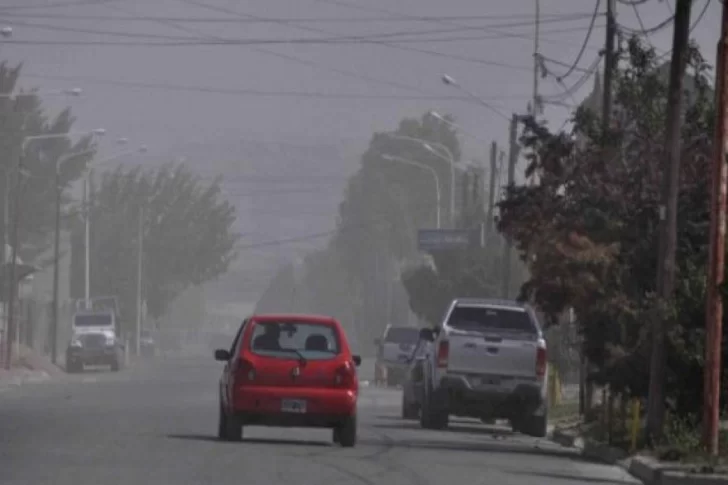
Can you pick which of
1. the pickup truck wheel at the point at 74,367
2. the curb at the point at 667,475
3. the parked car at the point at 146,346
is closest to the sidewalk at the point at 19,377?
the pickup truck wheel at the point at 74,367

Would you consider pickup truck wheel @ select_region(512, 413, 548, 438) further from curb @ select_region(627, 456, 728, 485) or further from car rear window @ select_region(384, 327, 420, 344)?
car rear window @ select_region(384, 327, 420, 344)

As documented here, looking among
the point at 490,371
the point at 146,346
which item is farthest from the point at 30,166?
the point at 490,371

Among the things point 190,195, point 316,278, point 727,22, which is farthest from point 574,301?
point 316,278

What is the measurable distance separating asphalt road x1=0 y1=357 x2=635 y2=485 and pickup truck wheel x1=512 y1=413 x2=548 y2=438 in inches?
9.8

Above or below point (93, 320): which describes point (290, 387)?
above

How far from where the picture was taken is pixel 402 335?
72.6 metres

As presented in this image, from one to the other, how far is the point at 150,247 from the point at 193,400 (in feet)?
303

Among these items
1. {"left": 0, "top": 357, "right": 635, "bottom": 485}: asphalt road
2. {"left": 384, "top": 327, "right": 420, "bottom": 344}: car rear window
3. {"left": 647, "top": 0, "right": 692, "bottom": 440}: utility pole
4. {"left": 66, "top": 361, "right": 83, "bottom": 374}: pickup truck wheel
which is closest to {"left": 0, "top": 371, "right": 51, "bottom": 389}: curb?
{"left": 66, "top": 361, "right": 83, "bottom": 374}: pickup truck wheel

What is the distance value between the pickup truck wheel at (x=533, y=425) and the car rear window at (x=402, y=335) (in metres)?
33.9

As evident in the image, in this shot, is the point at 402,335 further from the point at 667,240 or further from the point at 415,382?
the point at 667,240

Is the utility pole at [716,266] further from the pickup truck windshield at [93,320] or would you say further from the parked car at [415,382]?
the pickup truck windshield at [93,320]

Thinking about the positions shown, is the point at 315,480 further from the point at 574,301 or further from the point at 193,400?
the point at 193,400

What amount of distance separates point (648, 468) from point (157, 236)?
117 meters

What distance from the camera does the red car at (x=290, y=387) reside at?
29078 mm
